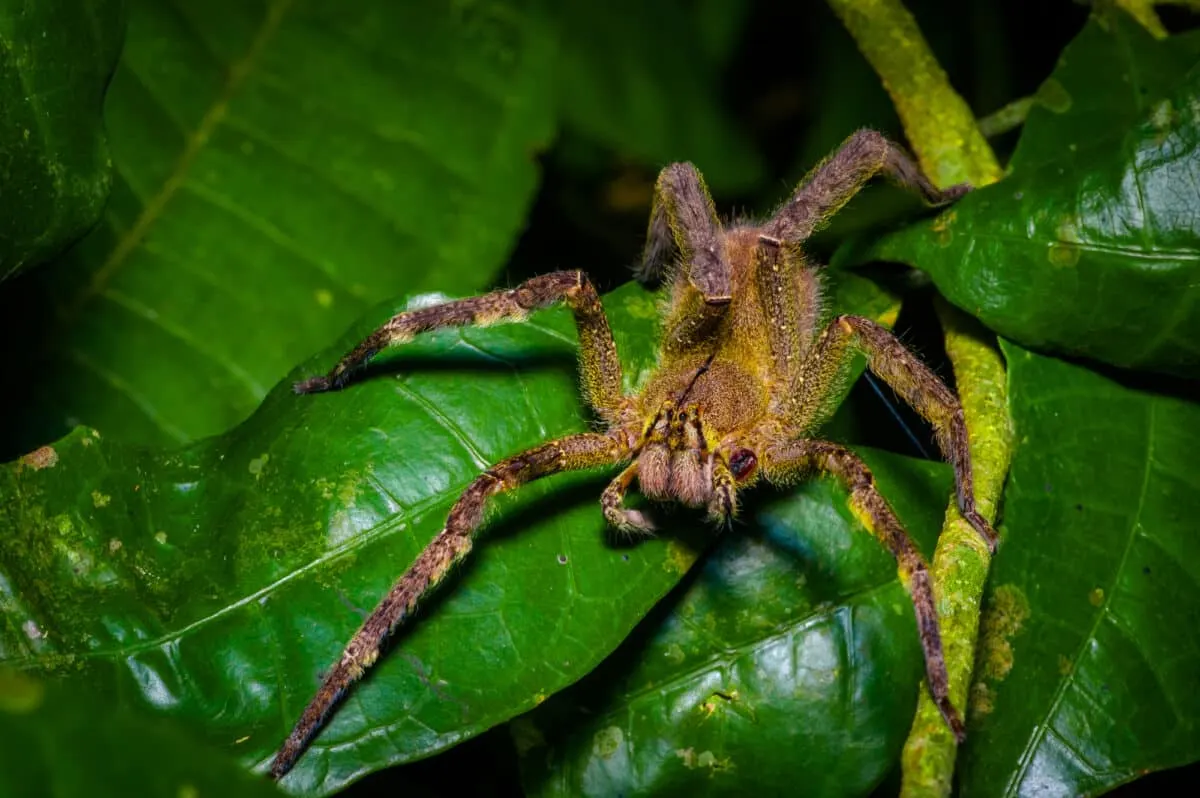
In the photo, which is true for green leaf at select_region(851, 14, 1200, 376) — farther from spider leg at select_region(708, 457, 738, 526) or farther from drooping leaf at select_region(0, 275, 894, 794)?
drooping leaf at select_region(0, 275, 894, 794)

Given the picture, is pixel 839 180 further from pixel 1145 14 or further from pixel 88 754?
pixel 88 754

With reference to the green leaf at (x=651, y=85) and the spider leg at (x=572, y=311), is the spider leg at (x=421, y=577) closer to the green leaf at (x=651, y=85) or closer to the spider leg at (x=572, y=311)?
the spider leg at (x=572, y=311)

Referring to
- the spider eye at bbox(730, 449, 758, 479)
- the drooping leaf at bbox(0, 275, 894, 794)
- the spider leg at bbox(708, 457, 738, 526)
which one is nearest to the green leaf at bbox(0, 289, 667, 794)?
the drooping leaf at bbox(0, 275, 894, 794)

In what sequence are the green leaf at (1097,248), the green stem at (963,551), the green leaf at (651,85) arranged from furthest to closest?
the green leaf at (651,85)
the green leaf at (1097,248)
the green stem at (963,551)

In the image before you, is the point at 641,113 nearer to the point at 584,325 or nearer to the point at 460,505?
the point at 584,325

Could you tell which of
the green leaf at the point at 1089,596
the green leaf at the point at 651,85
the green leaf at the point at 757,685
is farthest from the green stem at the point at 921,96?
the green leaf at the point at 651,85

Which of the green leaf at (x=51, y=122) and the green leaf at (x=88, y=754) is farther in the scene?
the green leaf at (x=51, y=122)
